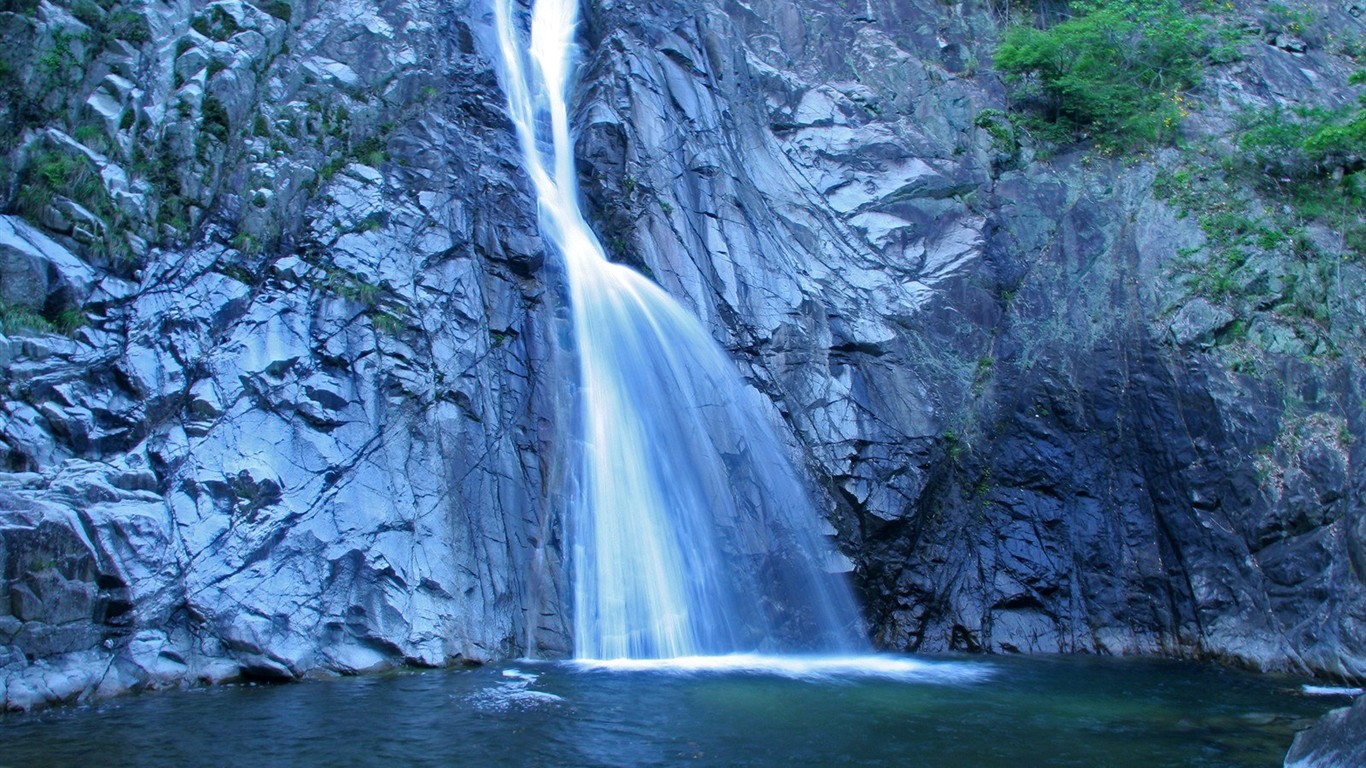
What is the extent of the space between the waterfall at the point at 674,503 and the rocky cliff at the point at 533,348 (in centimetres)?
53

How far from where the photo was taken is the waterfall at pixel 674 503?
44.2ft

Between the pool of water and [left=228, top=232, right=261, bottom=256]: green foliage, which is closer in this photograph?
the pool of water

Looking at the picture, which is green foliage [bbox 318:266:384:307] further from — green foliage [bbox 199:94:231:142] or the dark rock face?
the dark rock face

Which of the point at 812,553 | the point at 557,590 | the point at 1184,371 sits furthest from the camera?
the point at 1184,371

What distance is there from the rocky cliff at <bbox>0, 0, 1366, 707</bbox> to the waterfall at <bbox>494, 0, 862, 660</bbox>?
0.53m

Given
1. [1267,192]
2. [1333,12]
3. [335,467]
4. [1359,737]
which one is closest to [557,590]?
[335,467]

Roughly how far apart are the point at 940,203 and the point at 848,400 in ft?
19.7

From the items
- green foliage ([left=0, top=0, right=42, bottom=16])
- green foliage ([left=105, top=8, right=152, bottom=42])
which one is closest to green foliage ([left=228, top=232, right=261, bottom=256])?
green foliage ([left=105, top=8, right=152, bottom=42])

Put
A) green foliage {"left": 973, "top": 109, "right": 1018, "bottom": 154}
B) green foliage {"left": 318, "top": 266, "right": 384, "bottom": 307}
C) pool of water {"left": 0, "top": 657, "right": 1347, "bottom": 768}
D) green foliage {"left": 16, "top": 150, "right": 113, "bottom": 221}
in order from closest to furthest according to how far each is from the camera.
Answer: pool of water {"left": 0, "top": 657, "right": 1347, "bottom": 768} → green foliage {"left": 16, "top": 150, "right": 113, "bottom": 221} → green foliage {"left": 318, "top": 266, "right": 384, "bottom": 307} → green foliage {"left": 973, "top": 109, "right": 1018, "bottom": 154}

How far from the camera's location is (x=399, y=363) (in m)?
13.7

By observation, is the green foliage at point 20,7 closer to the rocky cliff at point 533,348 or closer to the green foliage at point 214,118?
the rocky cliff at point 533,348

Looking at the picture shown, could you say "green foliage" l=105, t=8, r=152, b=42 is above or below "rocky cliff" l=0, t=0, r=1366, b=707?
above

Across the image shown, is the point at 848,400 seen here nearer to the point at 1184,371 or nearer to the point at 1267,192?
the point at 1184,371

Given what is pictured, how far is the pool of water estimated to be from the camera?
757cm
